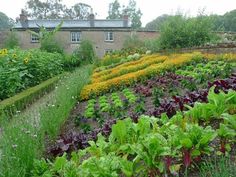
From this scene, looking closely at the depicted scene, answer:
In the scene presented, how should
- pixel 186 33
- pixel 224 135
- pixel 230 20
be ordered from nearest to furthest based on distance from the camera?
1. pixel 224 135
2. pixel 186 33
3. pixel 230 20

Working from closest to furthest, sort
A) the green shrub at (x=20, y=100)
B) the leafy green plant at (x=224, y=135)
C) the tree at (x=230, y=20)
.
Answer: the leafy green plant at (x=224, y=135)
the green shrub at (x=20, y=100)
the tree at (x=230, y=20)

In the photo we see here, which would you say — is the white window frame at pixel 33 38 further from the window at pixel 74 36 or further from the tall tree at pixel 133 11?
the tall tree at pixel 133 11

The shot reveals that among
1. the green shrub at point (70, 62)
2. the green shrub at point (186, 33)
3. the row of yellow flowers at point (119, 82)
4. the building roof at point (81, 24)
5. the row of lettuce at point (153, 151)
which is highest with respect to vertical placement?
the building roof at point (81, 24)

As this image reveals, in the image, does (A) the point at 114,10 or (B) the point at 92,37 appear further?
(A) the point at 114,10

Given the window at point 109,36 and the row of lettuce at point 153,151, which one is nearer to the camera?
the row of lettuce at point 153,151

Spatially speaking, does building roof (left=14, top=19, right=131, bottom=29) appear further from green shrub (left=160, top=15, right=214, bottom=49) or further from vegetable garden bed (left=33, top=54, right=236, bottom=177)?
vegetable garden bed (left=33, top=54, right=236, bottom=177)

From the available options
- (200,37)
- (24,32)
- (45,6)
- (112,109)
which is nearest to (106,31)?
(24,32)

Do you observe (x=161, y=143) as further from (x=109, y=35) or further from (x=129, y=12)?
(x=129, y=12)

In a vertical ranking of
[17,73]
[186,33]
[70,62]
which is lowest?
[70,62]

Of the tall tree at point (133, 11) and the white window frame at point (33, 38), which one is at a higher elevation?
the tall tree at point (133, 11)

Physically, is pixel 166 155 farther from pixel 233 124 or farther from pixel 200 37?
pixel 200 37

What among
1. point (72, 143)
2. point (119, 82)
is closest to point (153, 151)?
point (72, 143)

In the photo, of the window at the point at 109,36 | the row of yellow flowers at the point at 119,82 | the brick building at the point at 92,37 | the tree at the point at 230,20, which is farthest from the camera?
the tree at the point at 230,20

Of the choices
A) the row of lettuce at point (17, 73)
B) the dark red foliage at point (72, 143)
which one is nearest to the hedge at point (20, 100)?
the row of lettuce at point (17, 73)
